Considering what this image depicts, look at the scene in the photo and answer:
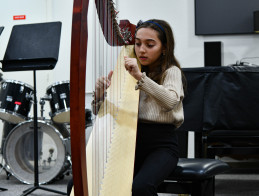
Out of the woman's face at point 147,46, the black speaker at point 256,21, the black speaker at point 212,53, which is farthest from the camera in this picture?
the black speaker at point 212,53

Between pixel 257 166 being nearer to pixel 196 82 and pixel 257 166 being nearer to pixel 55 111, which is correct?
pixel 196 82

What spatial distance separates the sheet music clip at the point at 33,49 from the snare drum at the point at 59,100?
2.53 feet

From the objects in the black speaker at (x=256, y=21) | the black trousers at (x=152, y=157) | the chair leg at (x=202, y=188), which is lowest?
the chair leg at (x=202, y=188)

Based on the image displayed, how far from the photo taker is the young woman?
1501 millimetres

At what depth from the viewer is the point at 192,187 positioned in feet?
5.17

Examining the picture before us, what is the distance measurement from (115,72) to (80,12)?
1.00 meters

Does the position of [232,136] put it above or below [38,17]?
below

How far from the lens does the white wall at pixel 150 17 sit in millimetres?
4555

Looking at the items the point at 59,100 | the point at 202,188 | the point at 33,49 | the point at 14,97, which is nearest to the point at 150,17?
the point at 59,100

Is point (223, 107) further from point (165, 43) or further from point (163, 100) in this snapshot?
point (163, 100)

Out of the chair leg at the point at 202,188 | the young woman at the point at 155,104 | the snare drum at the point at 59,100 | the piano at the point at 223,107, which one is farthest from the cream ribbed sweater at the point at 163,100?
the snare drum at the point at 59,100

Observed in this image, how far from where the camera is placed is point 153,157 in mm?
1575

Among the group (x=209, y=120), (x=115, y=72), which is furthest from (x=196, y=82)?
(x=115, y=72)

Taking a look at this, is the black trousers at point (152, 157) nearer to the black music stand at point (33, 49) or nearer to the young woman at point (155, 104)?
the young woman at point (155, 104)
